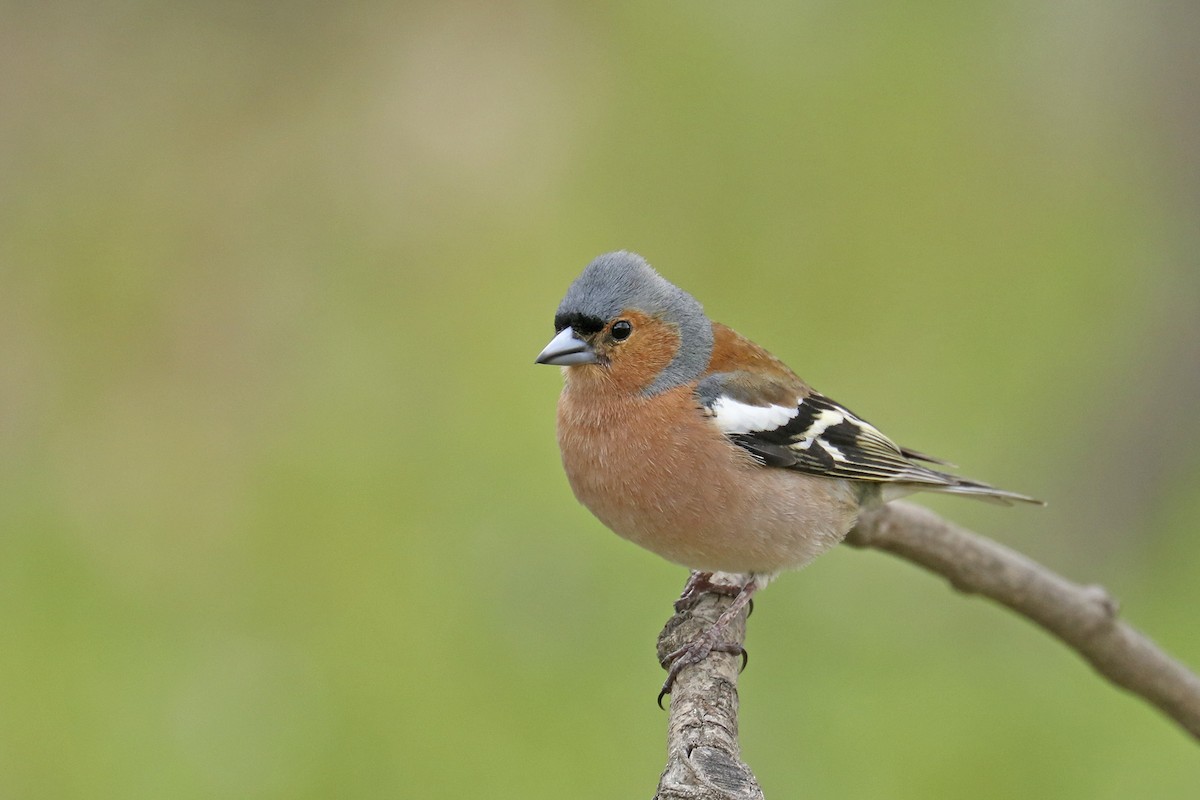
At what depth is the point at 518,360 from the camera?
21.1 feet

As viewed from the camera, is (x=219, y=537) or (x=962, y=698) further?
(x=219, y=537)

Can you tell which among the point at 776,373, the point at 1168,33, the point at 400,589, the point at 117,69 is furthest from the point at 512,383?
the point at 1168,33

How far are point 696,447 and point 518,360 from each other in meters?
3.12

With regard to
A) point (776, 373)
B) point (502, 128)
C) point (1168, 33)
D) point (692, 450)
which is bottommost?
point (692, 450)

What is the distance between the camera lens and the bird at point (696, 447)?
3.33 m

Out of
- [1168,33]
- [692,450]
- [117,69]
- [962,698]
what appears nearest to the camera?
[692,450]

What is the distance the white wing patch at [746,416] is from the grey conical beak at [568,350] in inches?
15.3

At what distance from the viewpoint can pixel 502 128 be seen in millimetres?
7832

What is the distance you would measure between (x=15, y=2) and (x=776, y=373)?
6.26 meters

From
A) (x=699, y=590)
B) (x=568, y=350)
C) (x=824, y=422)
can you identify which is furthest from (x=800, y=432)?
(x=568, y=350)

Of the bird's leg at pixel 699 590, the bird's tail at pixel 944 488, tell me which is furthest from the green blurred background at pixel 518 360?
→ the bird's tail at pixel 944 488

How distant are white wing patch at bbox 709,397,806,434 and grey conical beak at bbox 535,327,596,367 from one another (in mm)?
388

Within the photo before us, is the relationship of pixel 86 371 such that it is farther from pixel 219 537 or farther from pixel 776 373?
pixel 776 373

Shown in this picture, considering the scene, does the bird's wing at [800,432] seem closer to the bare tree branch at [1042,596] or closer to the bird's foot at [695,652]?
the bare tree branch at [1042,596]
